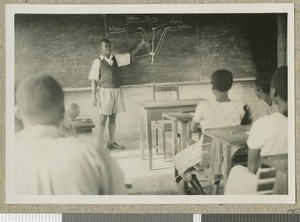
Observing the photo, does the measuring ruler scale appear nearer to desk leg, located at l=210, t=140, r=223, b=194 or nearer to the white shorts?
desk leg, located at l=210, t=140, r=223, b=194

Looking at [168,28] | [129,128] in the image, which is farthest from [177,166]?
[168,28]

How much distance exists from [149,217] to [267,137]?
30 centimetres

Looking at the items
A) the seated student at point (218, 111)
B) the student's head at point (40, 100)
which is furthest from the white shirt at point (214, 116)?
the student's head at point (40, 100)

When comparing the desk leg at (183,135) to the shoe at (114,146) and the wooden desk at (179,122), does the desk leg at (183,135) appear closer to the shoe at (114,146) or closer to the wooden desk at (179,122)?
the wooden desk at (179,122)

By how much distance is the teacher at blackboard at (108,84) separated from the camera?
3.61ft

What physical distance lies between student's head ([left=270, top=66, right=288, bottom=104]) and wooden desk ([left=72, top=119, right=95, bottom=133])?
378 millimetres

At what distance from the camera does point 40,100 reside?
1.09 meters

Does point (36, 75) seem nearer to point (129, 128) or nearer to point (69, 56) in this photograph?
point (69, 56)

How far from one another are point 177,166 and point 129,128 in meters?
0.13

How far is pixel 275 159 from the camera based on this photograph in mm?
1104

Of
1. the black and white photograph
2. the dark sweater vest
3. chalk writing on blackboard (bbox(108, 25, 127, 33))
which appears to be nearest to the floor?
the black and white photograph

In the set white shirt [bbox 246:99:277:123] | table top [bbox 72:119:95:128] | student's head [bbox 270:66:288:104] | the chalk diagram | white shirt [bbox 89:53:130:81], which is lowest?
table top [bbox 72:119:95:128]

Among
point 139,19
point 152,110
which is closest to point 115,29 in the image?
point 139,19

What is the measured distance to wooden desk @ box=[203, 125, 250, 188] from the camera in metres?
1.09
